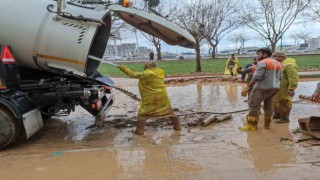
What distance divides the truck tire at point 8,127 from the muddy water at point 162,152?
0.20 m

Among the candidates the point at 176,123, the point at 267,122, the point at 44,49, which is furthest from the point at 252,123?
the point at 44,49

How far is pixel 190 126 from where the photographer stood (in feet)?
24.7

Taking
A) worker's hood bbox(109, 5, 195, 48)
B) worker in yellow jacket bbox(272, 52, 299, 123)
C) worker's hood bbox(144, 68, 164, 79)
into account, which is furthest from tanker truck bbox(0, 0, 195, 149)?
worker in yellow jacket bbox(272, 52, 299, 123)

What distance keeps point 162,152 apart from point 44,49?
99.4 inches

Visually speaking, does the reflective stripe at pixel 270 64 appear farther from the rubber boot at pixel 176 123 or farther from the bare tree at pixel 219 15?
the bare tree at pixel 219 15

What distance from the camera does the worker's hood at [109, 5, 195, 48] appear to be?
623 centimetres

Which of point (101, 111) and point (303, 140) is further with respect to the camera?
point (101, 111)

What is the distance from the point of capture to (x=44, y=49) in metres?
6.25

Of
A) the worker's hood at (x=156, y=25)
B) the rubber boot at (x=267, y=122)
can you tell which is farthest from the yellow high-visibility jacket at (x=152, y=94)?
the rubber boot at (x=267, y=122)

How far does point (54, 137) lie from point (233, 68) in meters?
11.5

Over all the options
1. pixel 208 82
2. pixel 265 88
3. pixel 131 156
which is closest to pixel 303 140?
pixel 265 88

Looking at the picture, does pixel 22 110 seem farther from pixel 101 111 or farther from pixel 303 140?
pixel 303 140

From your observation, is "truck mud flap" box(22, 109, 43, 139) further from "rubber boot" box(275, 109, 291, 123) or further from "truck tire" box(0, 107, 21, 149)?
"rubber boot" box(275, 109, 291, 123)

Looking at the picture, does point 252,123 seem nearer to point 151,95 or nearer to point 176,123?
point 176,123
